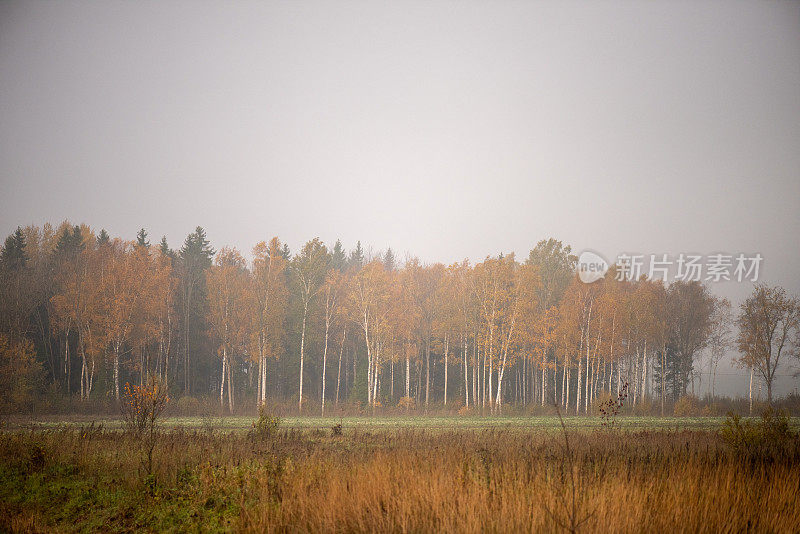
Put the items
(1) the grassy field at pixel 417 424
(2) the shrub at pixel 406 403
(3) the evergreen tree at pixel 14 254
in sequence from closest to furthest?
(1) the grassy field at pixel 417 424
(2) the shrub at pixel 406 403
(3) the evergreen tree at pixel 14 254

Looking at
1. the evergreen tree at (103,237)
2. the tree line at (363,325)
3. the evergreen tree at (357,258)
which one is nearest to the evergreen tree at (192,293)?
the tree line at (363,325)

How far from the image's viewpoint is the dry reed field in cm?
609

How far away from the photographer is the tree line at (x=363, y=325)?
41.5 meters

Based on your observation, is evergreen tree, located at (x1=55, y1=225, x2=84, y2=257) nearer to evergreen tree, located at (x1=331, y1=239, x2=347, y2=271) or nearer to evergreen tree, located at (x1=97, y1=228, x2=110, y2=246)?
evergreen tree, located at (x1=97, y1=228, x2=110, y2=246)

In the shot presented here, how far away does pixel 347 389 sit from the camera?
5566 cm

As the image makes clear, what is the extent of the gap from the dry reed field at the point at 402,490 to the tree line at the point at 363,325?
27.5m

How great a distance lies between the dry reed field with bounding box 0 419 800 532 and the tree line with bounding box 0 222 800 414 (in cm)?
2745

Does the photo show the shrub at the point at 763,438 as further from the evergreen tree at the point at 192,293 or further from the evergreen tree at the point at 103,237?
the evergreen tree at the point at 103,237

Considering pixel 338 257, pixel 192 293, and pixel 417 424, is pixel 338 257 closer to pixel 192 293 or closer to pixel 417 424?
→ pixel 192 293

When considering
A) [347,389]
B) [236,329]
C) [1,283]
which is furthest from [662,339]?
[1,283]

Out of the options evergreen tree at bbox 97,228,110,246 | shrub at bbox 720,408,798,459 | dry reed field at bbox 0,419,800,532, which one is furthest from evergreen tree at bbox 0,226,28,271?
shrub at bbox 720,408,798,459

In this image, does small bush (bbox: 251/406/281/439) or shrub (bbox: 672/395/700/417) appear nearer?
small bush (bbox: 251/406/281/439)

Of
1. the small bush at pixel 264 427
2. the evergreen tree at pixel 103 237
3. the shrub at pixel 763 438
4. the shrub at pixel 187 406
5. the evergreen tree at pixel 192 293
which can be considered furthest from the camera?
the evergreen tree at pixel 103 237

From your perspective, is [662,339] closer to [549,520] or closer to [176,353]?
[549,520]
